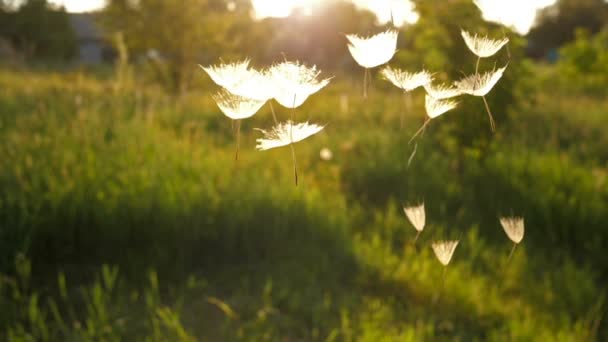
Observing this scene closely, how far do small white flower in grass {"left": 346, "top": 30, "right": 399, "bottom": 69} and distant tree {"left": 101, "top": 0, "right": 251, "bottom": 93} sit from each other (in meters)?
10.4

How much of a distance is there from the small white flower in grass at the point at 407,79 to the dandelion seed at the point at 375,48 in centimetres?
2

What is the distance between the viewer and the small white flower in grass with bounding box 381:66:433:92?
1.92 ft

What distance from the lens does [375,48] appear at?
2.00ft

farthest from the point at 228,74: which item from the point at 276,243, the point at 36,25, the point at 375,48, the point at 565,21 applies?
the point at 565,21

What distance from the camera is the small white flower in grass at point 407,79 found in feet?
1.92

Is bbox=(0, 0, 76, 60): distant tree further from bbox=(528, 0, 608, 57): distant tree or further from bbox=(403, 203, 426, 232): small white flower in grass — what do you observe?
bbox=(403, 203, 426, 232): small white flower in grass

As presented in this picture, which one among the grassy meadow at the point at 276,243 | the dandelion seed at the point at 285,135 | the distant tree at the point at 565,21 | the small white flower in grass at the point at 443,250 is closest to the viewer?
the dandelion seed at the point at 285,135

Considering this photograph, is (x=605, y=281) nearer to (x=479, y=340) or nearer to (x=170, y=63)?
(x=479, y=340)

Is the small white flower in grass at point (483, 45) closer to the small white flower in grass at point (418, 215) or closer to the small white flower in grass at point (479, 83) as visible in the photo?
the small white flower in grass at point (479, 83)

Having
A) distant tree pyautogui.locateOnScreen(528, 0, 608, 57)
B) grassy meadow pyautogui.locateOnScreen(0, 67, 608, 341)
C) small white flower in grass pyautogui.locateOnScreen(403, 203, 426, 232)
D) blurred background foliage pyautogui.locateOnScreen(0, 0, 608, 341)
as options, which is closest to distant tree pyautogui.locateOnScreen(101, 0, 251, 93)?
blurred background foliage pyautogui.locateOnScreen(0, 0, 608, 341)

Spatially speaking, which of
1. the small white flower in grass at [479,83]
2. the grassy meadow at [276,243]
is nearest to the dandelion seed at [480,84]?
the small white flower in grass at [479,83]

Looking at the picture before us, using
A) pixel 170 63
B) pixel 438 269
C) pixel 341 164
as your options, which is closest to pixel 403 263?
pixel 438 269

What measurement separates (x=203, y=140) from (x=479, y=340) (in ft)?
9.62

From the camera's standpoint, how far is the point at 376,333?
2102mm
